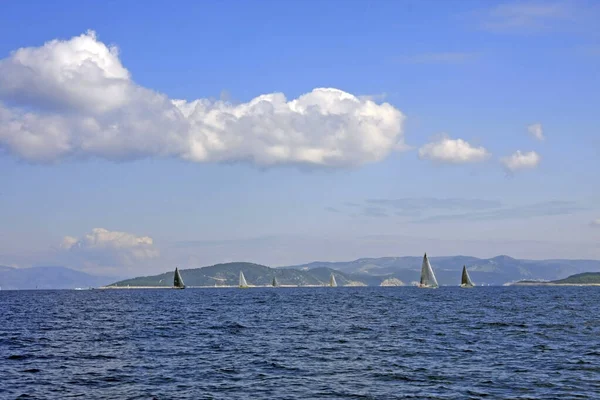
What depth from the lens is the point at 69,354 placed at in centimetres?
5891

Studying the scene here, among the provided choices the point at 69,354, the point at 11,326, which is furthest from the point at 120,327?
the point at 69,354

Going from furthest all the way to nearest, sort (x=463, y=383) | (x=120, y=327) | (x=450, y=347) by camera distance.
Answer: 1. (x=120, y=327)
2. (x=450, y=347)
3. (x=463, y=383)

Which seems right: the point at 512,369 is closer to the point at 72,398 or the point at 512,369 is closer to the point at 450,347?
the point at 450,347

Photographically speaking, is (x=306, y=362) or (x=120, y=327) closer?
(x=306, y=362)

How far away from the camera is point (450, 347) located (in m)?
60.9

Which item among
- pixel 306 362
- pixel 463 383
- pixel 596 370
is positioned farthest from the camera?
pixel 306 362

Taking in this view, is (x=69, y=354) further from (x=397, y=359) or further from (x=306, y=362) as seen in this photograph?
(x=397, y=359)

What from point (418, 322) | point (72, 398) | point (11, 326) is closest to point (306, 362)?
point (72, 398)

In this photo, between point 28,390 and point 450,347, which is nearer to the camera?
point 28,390

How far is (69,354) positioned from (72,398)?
20.8 meters

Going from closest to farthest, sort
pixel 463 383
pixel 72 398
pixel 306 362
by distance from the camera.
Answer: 1. pixel 72 398
2. pixel 463 383
3. pixel 306 362

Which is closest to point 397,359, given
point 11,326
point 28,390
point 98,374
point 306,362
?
point 306,362

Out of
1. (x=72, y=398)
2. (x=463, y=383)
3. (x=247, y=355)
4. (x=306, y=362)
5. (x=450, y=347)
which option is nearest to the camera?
(x=72, y=398)

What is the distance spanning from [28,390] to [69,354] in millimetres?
17668
